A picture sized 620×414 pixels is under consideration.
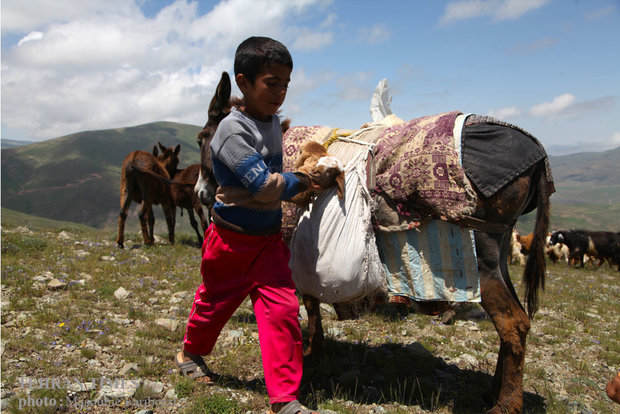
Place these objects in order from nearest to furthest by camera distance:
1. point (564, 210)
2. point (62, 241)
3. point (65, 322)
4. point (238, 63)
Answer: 1. point (238, 63)
2. point (65, 322)
3. point (62, 241)
4. point (564, 210)

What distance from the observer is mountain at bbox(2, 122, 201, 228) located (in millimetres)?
98688

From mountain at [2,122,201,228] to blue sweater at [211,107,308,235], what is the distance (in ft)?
310

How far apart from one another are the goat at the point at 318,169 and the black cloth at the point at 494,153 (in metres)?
0.91

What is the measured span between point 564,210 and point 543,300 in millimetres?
168619

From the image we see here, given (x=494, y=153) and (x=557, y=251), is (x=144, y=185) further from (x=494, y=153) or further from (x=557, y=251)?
(x=557, y=251)

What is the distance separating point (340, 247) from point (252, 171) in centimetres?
96

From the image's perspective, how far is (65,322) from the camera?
14.0 feet

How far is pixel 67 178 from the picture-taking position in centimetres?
12006

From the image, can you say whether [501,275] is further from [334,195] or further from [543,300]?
[543,300]

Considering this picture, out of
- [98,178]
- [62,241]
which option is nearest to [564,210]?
[98,178]

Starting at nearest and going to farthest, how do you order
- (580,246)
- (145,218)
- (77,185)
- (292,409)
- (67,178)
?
(292,409) → (145,218) → (580,246) → (77,185) → (67,178)

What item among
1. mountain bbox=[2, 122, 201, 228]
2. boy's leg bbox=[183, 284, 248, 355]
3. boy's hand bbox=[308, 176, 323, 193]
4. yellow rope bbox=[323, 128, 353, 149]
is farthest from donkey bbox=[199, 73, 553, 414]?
mountain bbox=[2, 122, 201, 228]

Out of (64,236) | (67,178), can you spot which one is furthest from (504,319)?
(67,178)

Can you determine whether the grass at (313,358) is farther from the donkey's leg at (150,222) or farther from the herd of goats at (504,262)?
the donkey's leg at (150,222)
